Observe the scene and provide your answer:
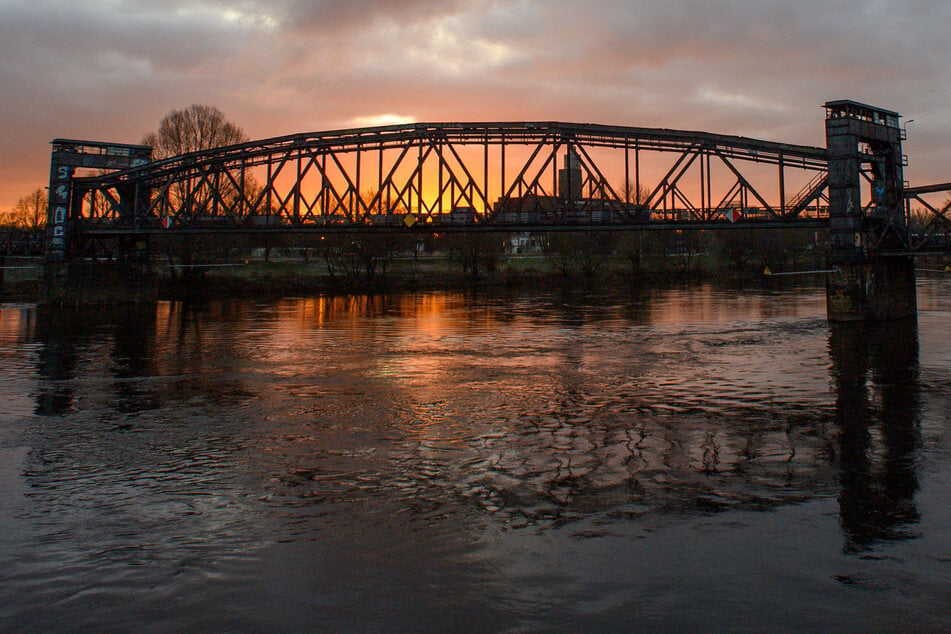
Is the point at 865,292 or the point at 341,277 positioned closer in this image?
the point at 865,292

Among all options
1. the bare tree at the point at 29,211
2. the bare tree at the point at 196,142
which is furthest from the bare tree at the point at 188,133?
the bare tree at the point at 29,211

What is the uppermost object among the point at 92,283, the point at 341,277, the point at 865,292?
the point at 341,277

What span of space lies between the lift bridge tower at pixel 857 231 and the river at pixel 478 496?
1515 cm

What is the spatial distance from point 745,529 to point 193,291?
234 feet

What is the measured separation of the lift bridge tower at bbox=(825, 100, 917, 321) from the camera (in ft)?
128

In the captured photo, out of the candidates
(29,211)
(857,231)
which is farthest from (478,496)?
(29,211)

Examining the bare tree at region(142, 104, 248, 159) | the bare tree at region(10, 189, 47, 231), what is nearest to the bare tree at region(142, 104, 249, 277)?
the bare tree at region(142, 104, 248, 159)

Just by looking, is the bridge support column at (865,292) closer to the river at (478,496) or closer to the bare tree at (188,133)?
the river at (478,496)

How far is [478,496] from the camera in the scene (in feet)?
33.7

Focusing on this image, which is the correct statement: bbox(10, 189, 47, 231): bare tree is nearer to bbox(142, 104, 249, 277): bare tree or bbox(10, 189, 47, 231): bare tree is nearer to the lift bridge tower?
bbox(142, 104, 249, 277): bare tree

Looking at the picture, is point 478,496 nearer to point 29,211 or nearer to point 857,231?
point 857,231

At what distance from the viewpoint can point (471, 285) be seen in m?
91.8

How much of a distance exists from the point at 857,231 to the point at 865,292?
3388 mm

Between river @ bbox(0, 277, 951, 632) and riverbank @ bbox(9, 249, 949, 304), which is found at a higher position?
riverbank @ bbox(9, 249, 949, 304)
